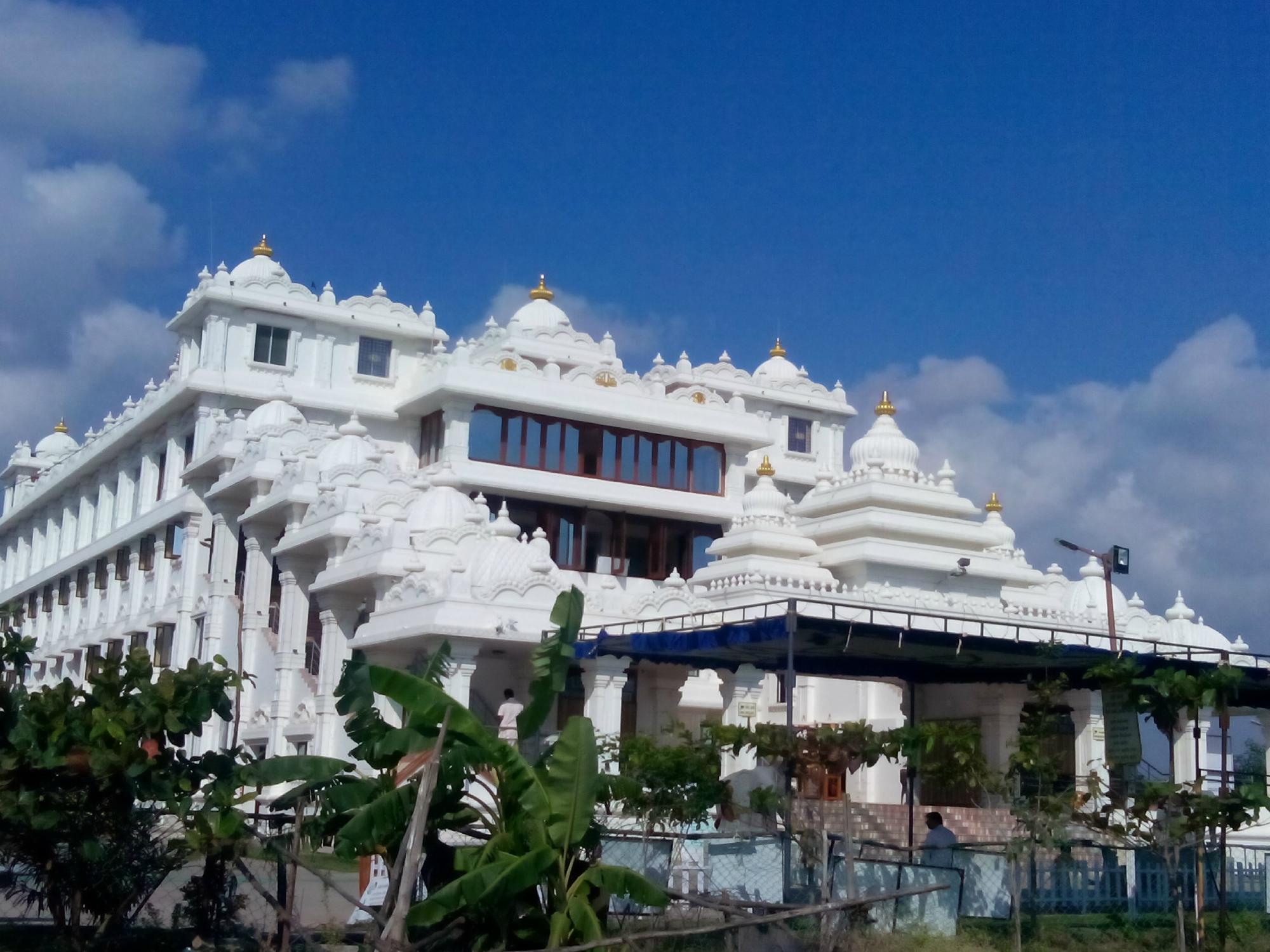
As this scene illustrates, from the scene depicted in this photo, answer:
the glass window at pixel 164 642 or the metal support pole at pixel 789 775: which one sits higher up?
the glass window at pixel 164 642

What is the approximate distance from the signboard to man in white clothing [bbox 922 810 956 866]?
3.40 m

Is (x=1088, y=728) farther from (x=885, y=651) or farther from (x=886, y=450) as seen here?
(x=886, y=450)

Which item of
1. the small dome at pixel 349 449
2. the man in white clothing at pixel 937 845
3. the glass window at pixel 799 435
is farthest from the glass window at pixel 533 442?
the man in white clothing at pixel 937 845

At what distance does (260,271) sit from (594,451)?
12143 mm

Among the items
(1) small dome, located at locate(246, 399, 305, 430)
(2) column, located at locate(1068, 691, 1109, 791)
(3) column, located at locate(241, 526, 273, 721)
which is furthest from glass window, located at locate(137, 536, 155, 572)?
(2) column, located at locate(1068, 691, 1109, 791)

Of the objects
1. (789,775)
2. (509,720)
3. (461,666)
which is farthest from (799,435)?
(789,775)

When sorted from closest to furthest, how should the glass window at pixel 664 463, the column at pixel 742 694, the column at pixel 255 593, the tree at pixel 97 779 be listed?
the tree at pixel 97 779, the column at pixel 742 694, the column at pixel 255 593, the glass window at pixel 664 463

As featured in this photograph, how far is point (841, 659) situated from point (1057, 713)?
6.32 m

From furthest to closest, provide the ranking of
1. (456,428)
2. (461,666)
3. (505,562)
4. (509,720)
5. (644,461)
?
(644,461) → (456,428) → (505,562) → (461,666) → (509,720)

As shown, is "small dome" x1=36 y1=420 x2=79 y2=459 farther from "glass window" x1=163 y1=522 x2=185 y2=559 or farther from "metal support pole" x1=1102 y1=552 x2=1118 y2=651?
"metal support pole" x1=1102 y1=552 x2=1118 y2=651

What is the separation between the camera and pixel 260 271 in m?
46.4

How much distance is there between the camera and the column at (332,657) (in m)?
33.3

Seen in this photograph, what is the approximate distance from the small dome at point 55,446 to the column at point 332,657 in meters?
38.5

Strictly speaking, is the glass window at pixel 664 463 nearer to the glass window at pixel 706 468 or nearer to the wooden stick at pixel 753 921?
the glass window at pixel 706 468
